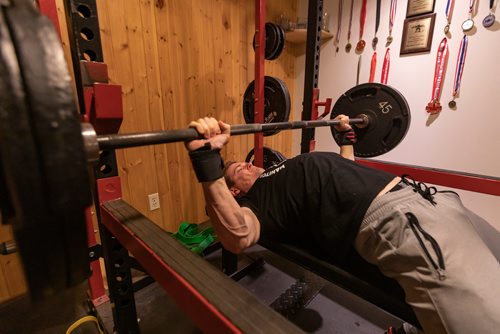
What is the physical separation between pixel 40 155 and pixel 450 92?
256 cm

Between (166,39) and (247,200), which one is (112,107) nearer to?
(247,200)

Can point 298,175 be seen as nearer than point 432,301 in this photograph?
No

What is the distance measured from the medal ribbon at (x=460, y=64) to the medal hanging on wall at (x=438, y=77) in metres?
0.08

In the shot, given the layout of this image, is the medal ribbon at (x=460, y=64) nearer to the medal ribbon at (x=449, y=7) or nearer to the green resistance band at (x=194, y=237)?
the medal ribbon at (x=449, y=7)

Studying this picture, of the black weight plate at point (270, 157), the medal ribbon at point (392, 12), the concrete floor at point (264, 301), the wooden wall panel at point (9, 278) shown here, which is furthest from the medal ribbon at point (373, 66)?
the wooden wall panel at point (9, 278)

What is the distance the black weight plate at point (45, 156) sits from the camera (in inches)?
9.3

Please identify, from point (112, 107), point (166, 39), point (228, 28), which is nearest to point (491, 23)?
point (228, 28)

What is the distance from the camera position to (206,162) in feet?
2.52

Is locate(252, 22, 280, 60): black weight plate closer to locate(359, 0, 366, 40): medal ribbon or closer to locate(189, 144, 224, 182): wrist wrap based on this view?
locate(359, 0, 366, 40): medal ribbon

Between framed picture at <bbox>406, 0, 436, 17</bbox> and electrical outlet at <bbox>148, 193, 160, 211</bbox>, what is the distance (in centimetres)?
250

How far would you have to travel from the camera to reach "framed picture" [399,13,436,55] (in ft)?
6.48

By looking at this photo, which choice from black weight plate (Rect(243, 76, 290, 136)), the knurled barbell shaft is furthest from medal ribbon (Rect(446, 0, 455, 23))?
the knurled barbell shaft

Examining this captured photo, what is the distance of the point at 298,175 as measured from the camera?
1073 mm

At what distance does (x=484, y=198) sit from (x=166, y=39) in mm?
2710
